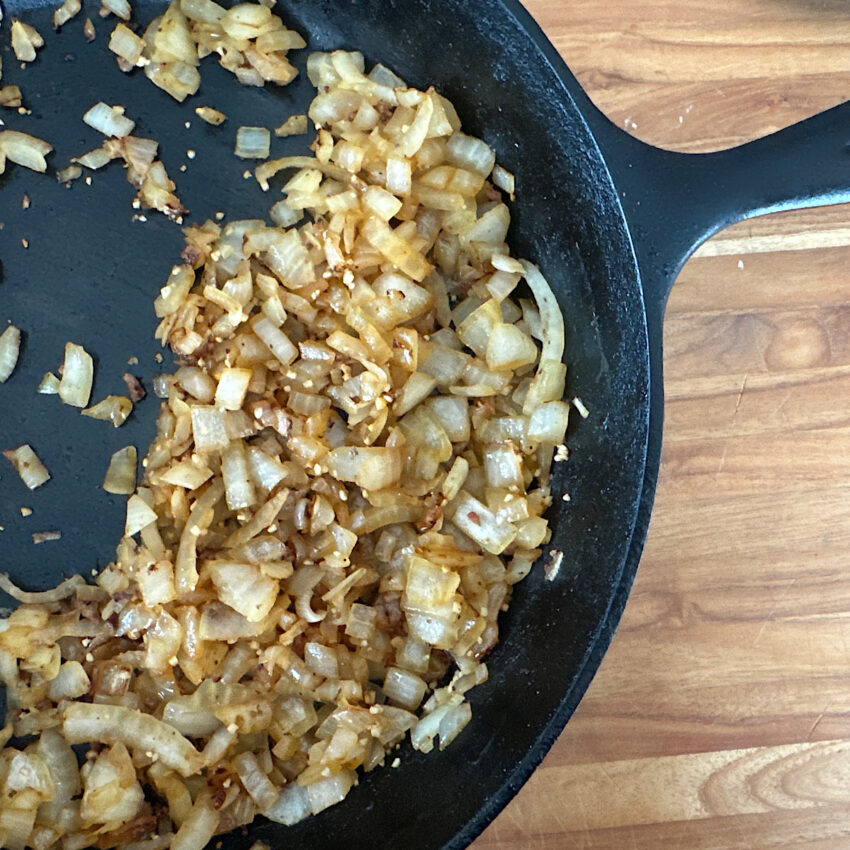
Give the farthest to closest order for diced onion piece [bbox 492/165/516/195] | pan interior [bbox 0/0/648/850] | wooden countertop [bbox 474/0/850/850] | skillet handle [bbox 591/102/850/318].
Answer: wooden countertop [bbox 474/0/850/850] < diced onion piece [bbox 492/165/516/195] < pan interior [bbox 0/0/648/850] < skillet handle [bbox 591/102/850/318]

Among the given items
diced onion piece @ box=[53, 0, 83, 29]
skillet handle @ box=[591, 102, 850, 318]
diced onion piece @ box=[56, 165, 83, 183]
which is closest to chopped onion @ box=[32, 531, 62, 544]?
diced onion piece @ box=[56, 165, 83, 183]

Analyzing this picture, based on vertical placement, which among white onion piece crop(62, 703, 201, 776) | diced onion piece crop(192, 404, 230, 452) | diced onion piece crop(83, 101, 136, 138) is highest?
diced onion piece crop(83, 101, 136, 138)

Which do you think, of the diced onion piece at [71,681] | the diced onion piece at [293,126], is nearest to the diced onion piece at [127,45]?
the diced onion piece at [293,126]

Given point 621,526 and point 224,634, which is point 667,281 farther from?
point 224,634

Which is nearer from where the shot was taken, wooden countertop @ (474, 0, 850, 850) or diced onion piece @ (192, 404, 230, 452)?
diced onion piece @ (192, 404, 230, 452)

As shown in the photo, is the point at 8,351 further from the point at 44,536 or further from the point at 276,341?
the point at 276,341

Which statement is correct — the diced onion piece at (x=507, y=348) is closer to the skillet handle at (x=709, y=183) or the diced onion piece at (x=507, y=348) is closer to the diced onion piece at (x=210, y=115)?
the skillet handle at (x=709, y=183)

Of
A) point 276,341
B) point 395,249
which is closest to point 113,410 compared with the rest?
point 276,341

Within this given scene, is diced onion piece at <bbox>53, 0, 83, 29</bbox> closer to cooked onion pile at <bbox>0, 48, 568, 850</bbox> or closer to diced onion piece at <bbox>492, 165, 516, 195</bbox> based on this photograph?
cooked onion pile at <bbox>0, 48, 568, 850</bbox>
